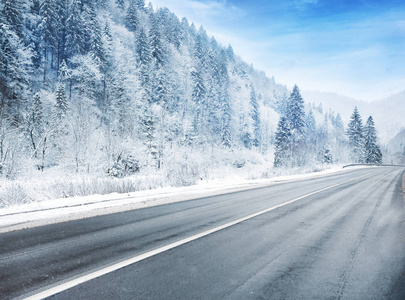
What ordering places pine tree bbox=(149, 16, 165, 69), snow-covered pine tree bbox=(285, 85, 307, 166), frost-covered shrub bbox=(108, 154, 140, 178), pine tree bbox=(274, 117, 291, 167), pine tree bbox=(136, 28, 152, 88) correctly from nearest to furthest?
frost-covered shrub bbox=(108, 154, 140, 178) < pine tree bbox=(136, 28, 152, 88) < pine tree bbox=(274, 117, 291, 167) < pine tree bbox=(149, 16, 165, 69) < snow-covered pine tree bbox=(285, 85, 307, 166)

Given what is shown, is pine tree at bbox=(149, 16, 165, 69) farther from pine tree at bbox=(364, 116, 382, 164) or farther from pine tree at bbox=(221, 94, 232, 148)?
pine tree at bbox=(364, 116, 382, 164)

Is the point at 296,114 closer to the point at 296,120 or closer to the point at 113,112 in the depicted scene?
the point at 296,120

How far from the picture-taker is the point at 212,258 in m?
3.45

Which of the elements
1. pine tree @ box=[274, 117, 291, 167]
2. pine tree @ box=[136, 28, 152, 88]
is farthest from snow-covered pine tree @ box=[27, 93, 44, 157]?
pine tree @ box=[274, 117, 291, 167]

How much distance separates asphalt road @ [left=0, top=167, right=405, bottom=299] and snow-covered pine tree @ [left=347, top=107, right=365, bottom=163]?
225ft

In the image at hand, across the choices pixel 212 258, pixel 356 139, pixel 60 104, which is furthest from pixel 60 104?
pixel 356 139

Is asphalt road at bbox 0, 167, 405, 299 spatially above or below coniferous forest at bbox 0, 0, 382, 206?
below

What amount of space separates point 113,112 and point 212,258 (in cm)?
3795

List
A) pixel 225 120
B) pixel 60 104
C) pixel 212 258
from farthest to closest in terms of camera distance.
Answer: pixel 225 120, pixel 60 104, pixel 212 258

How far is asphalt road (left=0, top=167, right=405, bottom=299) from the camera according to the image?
2.62 meters

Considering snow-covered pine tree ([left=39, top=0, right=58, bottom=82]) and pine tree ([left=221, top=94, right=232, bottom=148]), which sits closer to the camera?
snow-covered pine tree ([left=39, top=0, right=58, bottom=82])

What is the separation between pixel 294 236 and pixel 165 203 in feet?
15.1

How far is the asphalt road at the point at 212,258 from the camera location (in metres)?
2.62

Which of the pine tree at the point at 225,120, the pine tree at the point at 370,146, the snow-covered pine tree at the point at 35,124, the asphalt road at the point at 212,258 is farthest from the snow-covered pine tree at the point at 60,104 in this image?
the pine tree at the point at 370,146
